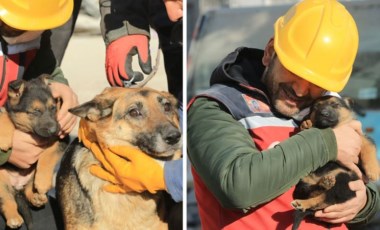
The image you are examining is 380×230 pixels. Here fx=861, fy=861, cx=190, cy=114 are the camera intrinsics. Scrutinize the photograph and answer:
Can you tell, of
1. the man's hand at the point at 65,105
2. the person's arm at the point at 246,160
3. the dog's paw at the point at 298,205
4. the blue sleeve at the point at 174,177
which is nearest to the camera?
the person's arm at the point at 246,160

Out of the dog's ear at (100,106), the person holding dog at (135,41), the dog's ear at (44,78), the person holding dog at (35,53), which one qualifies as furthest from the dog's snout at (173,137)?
the dog's ear at (44,78)

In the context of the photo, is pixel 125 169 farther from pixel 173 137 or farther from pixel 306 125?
pixel 306 125

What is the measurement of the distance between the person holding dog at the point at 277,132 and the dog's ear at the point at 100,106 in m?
0.29

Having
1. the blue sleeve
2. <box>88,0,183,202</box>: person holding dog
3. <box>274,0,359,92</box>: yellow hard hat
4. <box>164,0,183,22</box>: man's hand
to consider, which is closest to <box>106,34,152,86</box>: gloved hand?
<box>88,0,183,202</box>: person holding dog

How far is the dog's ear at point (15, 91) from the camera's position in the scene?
8.73ft

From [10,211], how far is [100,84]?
501 millimetres

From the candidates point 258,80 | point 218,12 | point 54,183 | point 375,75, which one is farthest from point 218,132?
point 218,12

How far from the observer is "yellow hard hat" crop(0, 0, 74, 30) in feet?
8.25

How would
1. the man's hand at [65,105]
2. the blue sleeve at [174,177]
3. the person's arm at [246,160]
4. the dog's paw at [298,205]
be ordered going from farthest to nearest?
the man's hand at [65,105] → the blue sleeve at [174,177] → the dog's paw at [298,205] → the person's arm at [246,160]

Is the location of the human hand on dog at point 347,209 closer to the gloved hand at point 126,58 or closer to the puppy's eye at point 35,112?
the gloved hand at point 126,58

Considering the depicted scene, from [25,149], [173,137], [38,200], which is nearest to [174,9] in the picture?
[173,137]

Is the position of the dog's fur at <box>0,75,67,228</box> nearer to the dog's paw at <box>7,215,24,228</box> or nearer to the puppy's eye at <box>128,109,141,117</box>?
the dog's paw at <box>7,215,24,228</box>

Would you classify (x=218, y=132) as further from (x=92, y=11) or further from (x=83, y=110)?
(x=92, y=11)

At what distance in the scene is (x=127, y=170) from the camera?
8.60 ft
